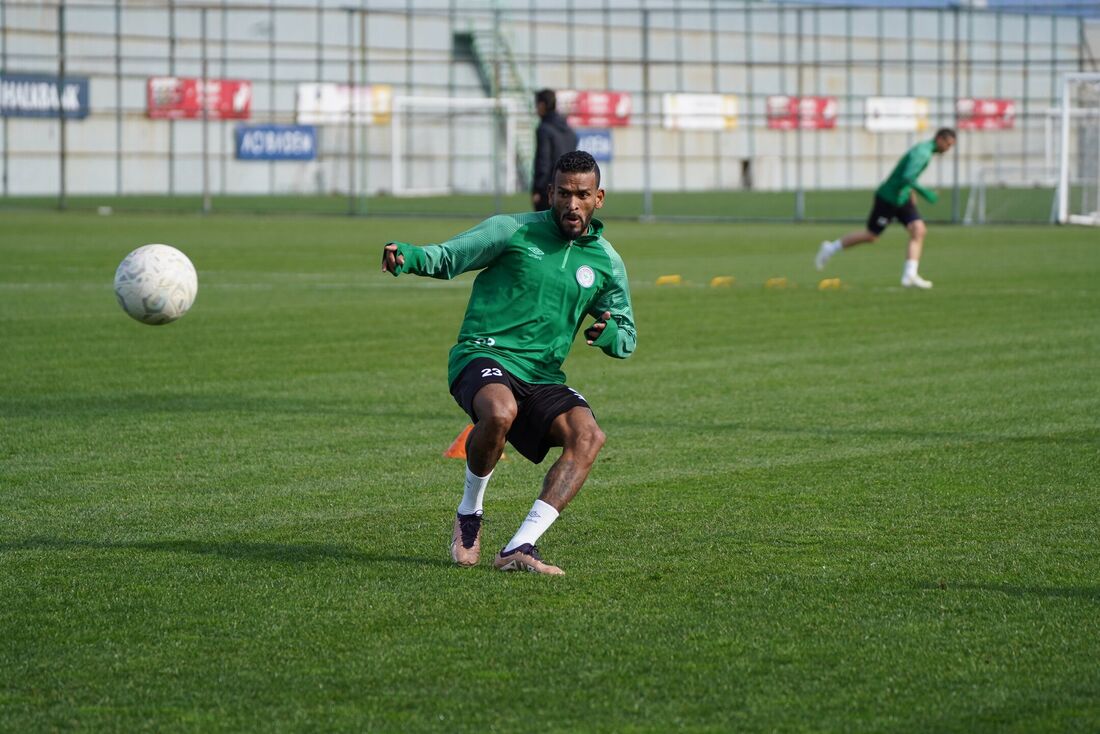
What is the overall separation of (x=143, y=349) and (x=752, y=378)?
4995mm

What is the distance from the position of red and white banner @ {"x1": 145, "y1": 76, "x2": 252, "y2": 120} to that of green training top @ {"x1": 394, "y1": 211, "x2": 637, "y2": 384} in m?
46.7

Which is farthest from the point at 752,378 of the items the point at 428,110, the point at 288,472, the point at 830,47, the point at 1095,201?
the point at 830,47

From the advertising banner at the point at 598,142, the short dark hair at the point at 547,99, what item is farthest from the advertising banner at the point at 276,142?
the short dark hair at the point at 547,99

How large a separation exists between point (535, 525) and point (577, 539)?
630 mm

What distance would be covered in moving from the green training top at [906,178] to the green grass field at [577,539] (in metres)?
6.29

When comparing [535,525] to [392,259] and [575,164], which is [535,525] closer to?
[392,259]

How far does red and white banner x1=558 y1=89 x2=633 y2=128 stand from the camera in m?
59.6

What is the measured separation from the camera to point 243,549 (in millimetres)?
6625

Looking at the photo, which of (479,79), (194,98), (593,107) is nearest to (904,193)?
(194,98)

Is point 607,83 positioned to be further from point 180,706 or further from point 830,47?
point 180,706

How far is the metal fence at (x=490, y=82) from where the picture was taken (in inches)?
1994

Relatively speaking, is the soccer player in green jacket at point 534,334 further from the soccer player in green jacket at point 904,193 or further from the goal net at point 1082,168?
the goal net at point 1082,168

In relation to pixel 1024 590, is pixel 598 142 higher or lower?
higher

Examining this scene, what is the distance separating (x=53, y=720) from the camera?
175 inches
